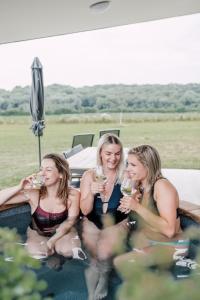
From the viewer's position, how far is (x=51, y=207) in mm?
3186

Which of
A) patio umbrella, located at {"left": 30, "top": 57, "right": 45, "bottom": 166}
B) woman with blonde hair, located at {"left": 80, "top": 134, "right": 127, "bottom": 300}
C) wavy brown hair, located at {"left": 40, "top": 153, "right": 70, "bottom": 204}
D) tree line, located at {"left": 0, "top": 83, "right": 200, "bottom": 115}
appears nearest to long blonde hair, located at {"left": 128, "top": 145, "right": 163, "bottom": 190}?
woman with blonde hair, located at {"left": 80, "top": 134, "right": 127, "bottom": 300}

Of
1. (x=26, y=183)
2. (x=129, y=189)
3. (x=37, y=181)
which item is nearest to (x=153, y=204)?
(x=129, y=189)

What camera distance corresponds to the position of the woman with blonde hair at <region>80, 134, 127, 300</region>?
300 centimetres

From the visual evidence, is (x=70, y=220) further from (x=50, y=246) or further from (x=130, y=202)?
(x=130, y=202)

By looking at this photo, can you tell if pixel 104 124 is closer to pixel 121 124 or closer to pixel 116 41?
pixel 121 124

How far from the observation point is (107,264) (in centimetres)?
278

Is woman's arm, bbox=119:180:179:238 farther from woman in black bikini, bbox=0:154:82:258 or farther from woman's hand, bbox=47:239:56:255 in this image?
woman's hand, bbox=47:239:56:255

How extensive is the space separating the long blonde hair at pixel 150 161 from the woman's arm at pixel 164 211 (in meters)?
0.13

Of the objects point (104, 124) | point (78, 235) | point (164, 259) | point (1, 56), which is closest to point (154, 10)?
point (78, 235)

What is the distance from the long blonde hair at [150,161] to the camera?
2.94 metres

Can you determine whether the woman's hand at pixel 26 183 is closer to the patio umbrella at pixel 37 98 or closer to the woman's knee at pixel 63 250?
the woman's knee at pixel 63 250

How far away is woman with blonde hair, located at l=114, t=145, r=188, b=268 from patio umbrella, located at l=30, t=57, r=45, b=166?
2.77 metres

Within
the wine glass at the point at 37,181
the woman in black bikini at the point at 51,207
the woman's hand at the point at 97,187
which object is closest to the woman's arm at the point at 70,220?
the woman in black bikini at the point at 51,207

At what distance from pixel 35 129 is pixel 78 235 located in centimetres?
269
